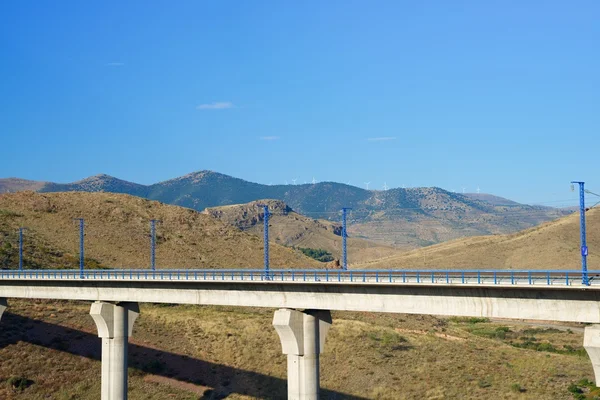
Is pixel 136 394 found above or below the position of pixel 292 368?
below

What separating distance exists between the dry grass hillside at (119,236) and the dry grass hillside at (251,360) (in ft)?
102

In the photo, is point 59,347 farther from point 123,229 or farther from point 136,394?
point 123,229

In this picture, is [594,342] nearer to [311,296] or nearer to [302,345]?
[311,296]

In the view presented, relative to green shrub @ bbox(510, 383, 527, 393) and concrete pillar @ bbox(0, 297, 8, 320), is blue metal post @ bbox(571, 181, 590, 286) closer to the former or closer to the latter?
green shrub @ bbox(510, 383, 527, 393)

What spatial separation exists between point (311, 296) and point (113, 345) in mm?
21288

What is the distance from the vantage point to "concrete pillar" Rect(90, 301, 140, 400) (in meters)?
66.3

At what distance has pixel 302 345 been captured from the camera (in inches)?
2157

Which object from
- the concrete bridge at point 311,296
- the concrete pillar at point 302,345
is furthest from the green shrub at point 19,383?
the concrete pillar at point 302,345

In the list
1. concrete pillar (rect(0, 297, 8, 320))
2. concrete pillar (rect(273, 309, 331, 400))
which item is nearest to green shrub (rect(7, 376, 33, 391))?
concrete pillar (rect(0, 297, 8, 320))

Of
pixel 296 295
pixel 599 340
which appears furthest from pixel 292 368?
pixel 599 340

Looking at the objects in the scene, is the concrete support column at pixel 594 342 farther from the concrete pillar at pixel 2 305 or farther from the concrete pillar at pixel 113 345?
the concrete pillar at pixel 2 305

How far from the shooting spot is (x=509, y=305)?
4544cm

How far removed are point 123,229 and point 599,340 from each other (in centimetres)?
12421

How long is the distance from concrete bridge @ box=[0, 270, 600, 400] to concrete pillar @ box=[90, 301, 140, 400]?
9cm
